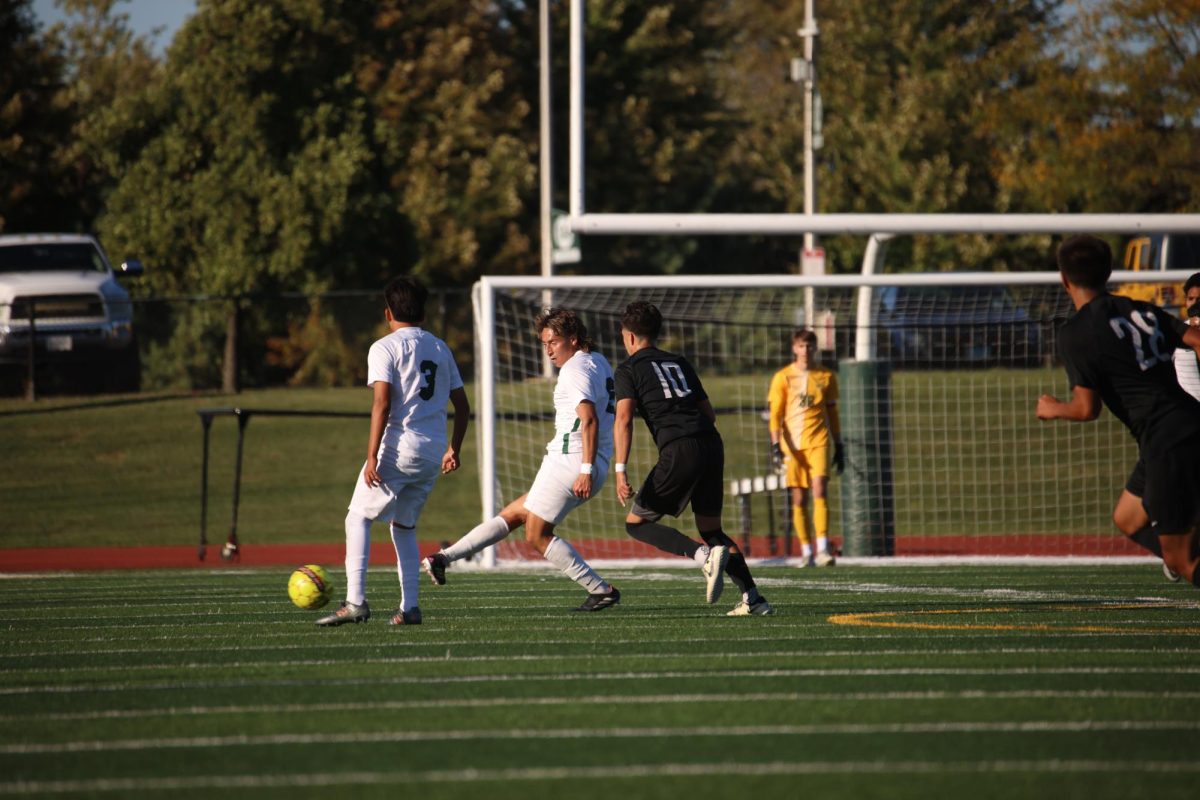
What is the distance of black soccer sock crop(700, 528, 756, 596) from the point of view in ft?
31.1

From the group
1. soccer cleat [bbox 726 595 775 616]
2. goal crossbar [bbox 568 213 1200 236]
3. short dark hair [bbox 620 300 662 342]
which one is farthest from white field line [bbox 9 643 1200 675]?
goal crossbar [bbox 568 213 1200 236]

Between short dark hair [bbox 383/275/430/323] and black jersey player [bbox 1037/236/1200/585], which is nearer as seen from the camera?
black jersey player [bbox 1037/236/1200/585]

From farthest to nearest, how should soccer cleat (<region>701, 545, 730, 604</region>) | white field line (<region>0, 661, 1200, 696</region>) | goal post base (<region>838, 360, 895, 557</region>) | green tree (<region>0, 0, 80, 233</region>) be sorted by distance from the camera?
green tree (<region>0, 0, 80, 233</region>), goal post base (<region>838, 360, 895, 557</region>), soccer cleat (<region>701, 545, 730, 604</region>), white field line (<region>0, 661, 1200, 696</region>)

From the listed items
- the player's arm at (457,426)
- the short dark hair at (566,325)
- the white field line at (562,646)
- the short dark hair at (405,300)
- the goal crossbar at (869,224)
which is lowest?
the white field line at (562,646)

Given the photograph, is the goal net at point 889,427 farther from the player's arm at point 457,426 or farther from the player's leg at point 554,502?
the player's arm at point 457,426

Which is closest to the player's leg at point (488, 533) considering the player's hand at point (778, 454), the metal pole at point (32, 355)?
the player's hand at point (778, 454)

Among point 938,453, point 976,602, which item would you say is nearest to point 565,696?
point 976,602

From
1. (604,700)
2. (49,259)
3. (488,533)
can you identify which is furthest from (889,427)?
(49,259)

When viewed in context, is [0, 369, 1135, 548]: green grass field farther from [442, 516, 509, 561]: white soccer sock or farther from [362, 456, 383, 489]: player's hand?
[362, 456, 383, 489]: player's hand

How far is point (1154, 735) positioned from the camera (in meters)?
5.57

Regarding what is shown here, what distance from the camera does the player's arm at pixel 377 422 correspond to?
8.59 metres

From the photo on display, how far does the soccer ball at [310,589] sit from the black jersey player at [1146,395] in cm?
443

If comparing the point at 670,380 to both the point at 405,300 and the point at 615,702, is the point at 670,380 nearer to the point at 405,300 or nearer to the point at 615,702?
the point at 405,300

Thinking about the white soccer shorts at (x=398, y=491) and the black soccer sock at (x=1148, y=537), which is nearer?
the black soccer sock at (x=1148, y=537)
